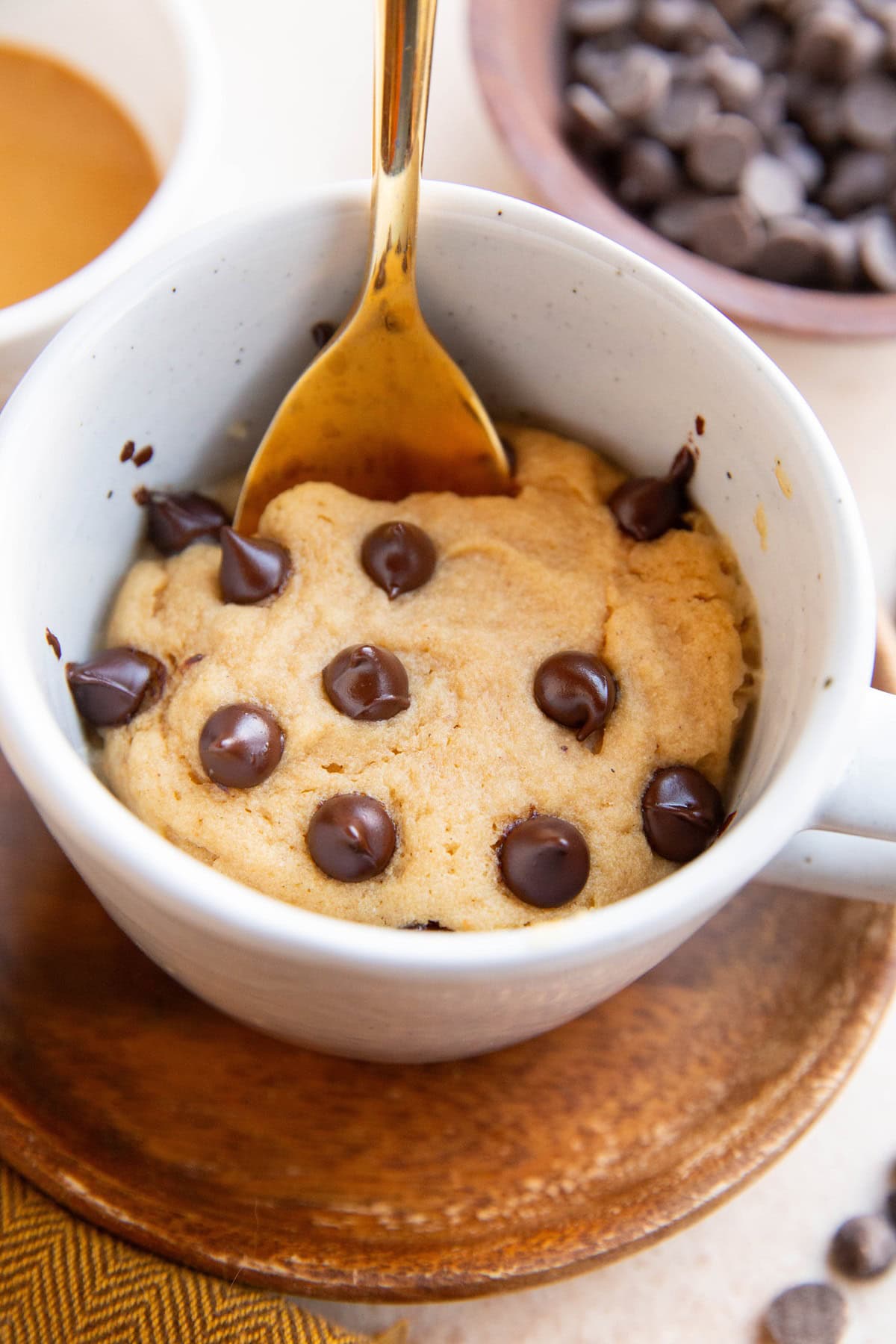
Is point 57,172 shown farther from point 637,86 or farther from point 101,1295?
point 101,1295

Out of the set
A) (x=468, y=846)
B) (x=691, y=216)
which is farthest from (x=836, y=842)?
(x=691, y=216)

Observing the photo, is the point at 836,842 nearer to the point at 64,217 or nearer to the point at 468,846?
the point at 468,846

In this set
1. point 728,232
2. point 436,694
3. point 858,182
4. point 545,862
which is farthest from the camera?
point 858,182

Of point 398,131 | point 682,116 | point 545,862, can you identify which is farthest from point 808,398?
point 545,862

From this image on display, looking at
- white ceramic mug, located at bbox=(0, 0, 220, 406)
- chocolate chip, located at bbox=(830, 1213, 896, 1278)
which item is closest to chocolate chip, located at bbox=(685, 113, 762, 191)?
white ceramic mug, located at bbox=(0, 0, 220, 406)

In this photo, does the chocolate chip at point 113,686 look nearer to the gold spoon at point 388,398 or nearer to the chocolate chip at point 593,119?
the gold spoon at point 388,398

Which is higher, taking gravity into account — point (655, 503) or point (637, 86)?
point (637, 86)
